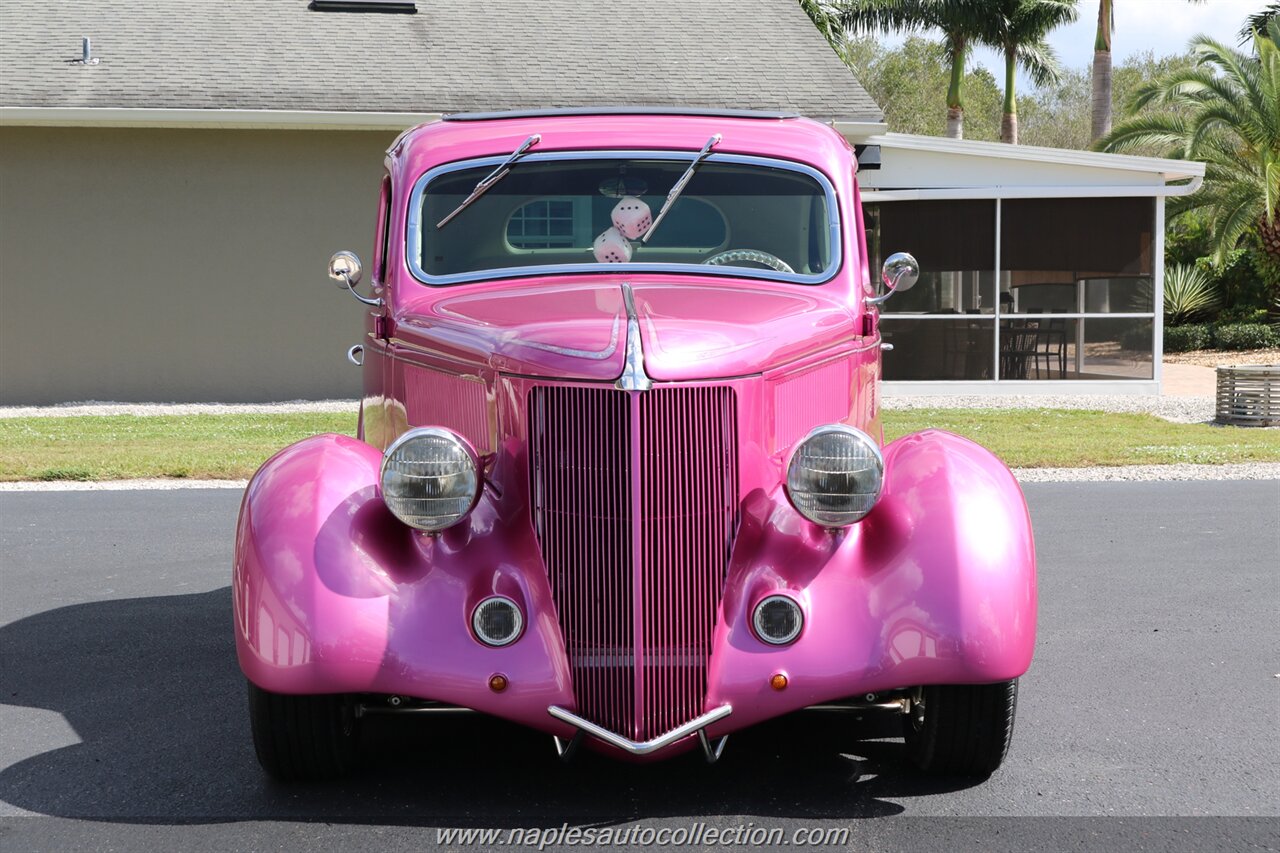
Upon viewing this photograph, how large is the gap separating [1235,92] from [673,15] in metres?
12.3

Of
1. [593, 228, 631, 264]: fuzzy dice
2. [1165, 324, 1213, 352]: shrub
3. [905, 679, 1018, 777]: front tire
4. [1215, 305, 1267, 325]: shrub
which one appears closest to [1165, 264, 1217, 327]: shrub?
[1215, 305, 1267, 325]: shrub

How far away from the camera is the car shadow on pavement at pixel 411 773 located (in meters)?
4.00

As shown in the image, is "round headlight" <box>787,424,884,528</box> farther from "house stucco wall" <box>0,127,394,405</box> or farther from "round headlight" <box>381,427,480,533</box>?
"house stucco wall" <box>0,127,394,405</box>

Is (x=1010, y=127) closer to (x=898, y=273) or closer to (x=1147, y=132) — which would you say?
(x=1147, y=132)

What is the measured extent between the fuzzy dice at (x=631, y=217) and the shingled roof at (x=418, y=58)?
1188 centimetres

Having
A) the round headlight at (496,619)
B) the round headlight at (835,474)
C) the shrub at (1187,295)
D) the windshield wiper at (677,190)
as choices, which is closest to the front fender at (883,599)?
the round headlight at (835,474)

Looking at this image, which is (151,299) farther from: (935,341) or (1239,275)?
(1239,275)

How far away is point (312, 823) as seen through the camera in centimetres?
389

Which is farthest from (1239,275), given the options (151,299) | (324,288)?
(151,299)

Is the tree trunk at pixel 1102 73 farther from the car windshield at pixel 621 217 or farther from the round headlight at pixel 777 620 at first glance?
the round headlight at pixel 777 620

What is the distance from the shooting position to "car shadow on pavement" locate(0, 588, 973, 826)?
13.1 feet

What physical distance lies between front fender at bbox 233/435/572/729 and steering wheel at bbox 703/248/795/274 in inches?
58.6

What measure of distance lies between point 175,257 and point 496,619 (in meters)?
14.5

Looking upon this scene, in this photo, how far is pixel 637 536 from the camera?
3.79 meters
